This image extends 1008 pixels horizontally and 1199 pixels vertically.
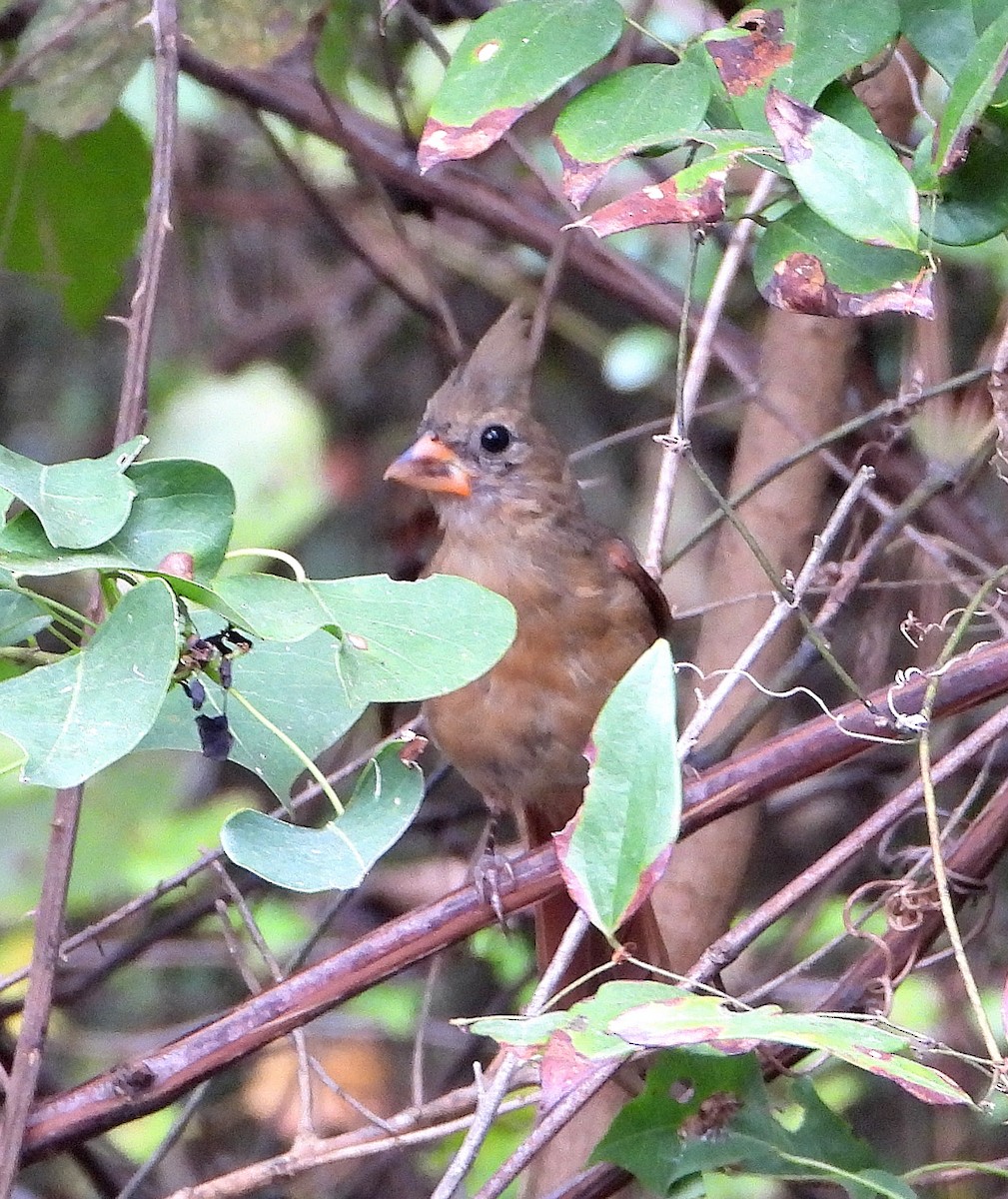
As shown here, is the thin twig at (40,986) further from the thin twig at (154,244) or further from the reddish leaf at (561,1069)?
the reddish leaf at (561,1069)

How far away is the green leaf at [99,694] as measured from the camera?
3.99ft

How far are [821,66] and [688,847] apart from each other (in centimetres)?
146

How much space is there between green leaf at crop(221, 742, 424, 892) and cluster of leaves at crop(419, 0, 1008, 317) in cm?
50

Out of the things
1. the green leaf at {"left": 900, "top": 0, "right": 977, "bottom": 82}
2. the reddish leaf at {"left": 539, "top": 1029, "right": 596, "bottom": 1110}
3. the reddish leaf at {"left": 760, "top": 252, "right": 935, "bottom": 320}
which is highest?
the green leaf at {"left": 900, "top": 0, "right": 977, "bottom": 82}

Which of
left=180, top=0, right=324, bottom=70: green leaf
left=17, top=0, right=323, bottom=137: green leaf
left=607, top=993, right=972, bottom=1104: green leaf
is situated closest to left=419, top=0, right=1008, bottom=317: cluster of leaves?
left=607, top=993, right=972, bottom=1104: green leaf

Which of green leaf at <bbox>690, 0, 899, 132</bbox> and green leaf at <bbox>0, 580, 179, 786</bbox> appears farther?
green leaf at <bbox>690, 0, 899, 132</bbox>

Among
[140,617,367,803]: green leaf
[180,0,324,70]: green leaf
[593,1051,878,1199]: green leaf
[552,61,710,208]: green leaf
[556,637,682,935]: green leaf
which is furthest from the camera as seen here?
[180,0,324,70]: green leaf

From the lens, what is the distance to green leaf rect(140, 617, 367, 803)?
5.03 ft

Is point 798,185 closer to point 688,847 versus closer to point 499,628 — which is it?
point 499,628

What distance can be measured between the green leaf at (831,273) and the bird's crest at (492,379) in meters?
1.26

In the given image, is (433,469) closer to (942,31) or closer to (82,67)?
(82,67)

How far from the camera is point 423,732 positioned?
2.96 metres

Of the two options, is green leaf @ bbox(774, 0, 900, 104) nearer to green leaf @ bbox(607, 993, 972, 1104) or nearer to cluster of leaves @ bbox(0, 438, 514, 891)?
cluster of leaves @ bbox(0, 438, 514, 891)

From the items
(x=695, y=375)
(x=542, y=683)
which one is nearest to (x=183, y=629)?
(x=695, y=375)
